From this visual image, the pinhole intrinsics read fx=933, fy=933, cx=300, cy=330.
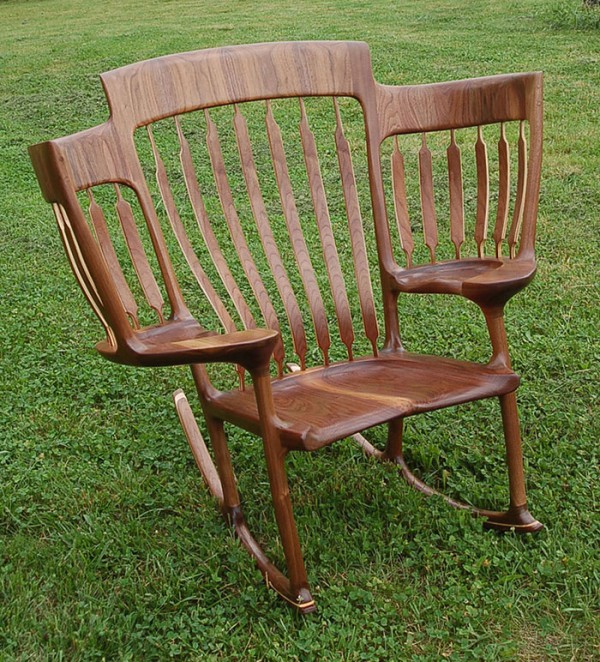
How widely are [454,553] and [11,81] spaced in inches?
342

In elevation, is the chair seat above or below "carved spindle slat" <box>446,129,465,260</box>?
below

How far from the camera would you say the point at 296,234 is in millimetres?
2689

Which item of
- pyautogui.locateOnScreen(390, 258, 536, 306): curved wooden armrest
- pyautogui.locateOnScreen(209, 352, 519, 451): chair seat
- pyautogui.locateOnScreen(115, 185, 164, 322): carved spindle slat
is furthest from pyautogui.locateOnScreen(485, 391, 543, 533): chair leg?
pyautogui.locateOnScreen(115, 185, 164, 322): carved spindle slat

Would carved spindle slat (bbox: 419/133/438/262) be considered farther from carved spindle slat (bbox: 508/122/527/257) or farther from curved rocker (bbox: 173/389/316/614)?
curved rocker (bbox: 173/389/316/614)

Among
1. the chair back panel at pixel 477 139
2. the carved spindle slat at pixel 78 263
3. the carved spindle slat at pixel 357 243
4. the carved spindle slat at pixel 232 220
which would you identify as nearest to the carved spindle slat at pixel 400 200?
the chair back panel at pixel 477 139

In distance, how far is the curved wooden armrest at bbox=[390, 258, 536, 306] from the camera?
2.29m

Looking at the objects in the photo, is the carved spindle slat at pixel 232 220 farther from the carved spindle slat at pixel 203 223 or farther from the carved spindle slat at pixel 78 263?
the carved spindle slat at pixel 78 263

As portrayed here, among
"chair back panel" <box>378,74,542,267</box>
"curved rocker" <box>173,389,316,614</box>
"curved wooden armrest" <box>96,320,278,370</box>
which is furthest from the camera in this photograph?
"chair back panel" <box>378,74,542,267</box>

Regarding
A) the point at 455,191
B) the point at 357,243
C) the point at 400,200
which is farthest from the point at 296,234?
the point at 455,191

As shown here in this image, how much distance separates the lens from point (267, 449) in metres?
2.16

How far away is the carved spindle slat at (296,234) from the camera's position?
264 cm

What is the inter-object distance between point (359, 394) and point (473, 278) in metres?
0.41

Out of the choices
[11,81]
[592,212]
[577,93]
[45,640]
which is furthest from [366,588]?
[11,81]

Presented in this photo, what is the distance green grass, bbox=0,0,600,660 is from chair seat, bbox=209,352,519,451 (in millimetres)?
Answer: 376
